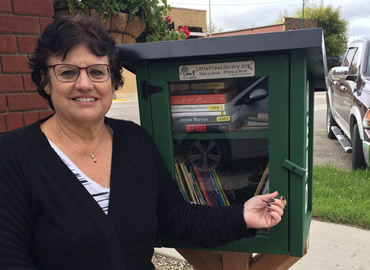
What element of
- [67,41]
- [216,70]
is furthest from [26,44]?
[216,70]

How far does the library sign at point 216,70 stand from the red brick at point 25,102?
0.96 meters

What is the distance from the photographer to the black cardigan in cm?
116

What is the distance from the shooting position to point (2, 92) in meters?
1.82

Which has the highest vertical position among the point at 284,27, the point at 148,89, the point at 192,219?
the point at 284,27

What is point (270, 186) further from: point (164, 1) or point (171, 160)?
point (164, 1)

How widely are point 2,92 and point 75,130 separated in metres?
0.73

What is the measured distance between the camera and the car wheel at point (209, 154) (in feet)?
5.27

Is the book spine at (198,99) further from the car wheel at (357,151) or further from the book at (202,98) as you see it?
the car wheel at (357,151)

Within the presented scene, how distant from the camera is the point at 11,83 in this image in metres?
1.85

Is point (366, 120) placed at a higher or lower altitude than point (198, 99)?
lower

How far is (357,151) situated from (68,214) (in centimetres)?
443

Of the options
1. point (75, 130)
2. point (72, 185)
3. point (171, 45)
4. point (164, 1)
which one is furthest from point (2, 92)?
point (164, 1)

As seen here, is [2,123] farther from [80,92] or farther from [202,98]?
[202,98]

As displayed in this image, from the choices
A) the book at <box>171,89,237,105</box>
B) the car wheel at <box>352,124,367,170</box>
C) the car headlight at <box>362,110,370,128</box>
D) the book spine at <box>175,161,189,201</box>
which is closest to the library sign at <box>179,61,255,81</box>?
the book at <box>171,89,237,105</box>
